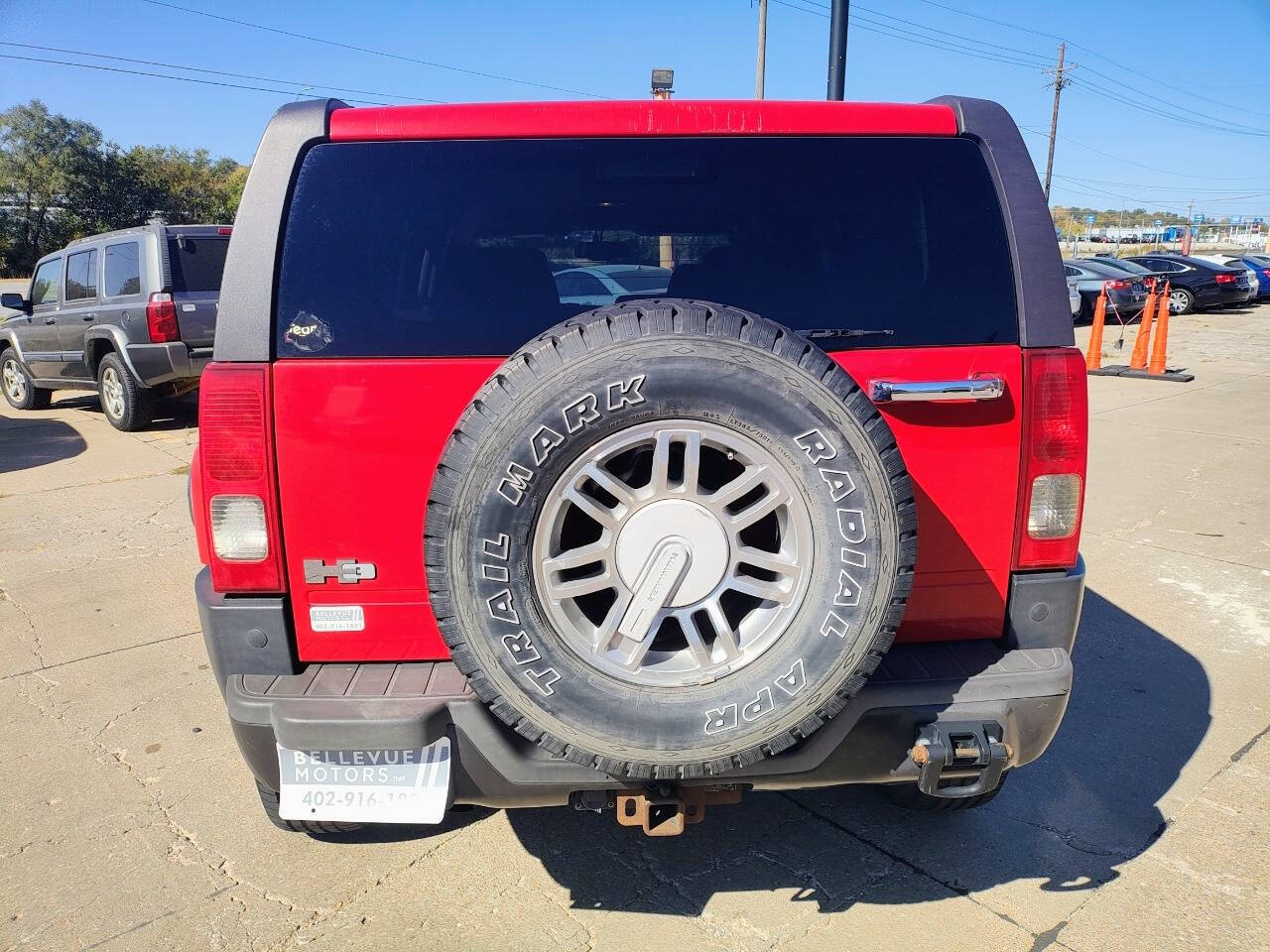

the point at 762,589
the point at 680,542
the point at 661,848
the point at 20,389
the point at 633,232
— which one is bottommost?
the point at 661,848

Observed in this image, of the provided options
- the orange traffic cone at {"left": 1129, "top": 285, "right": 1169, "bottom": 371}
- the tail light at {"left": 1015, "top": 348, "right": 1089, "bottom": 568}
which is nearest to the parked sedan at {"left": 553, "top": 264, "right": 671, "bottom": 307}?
the tail light at {"left": 1015, "top": 348, "right": 1089, "bottom": 568}

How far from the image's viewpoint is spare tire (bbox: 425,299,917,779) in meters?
1.90

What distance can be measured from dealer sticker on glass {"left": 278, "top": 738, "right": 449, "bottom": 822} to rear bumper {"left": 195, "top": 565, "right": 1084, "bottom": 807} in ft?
0.14

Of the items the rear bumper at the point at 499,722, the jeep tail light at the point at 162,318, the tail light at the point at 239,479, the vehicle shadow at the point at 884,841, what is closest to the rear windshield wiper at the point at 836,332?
the rear bumper at the point at 499,722

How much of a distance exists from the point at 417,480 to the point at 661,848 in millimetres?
1405

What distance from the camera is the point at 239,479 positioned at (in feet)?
7.11

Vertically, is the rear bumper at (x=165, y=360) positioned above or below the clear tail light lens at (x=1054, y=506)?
below

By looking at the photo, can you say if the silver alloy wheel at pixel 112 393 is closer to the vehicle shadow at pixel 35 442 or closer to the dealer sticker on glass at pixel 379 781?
the vehicle shadow at pixel 35 442

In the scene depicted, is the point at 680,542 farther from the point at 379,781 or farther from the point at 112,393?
the point at 112,393

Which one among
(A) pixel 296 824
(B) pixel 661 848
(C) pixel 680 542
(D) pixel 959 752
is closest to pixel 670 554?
(C) pixel 680 542

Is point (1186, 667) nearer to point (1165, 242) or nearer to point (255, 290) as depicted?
point (255, 290)

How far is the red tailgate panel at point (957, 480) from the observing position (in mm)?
2215

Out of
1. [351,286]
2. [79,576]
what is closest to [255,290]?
[351,286]

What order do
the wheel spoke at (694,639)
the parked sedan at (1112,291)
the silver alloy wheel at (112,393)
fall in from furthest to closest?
the parked sedan at (1112,291) < the silver alloy wheel at (112,393) < the wheel spoke at (694,639)
